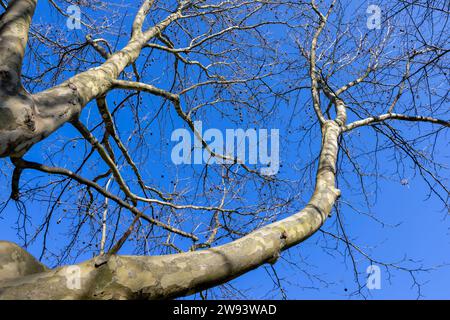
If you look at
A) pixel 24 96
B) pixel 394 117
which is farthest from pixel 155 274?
pixel 394 117

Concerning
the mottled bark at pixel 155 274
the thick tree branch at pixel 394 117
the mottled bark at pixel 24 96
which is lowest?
the mottled bark at pixel 155 274

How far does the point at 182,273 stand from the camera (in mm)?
1316

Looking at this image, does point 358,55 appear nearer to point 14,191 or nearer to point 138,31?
point 138,31

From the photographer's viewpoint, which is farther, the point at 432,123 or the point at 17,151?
the point at 432,123

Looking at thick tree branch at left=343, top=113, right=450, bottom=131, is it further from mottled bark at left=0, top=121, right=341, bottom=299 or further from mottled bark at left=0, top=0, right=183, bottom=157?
mottled bark at left=0, top=0, right=183, bottom=157

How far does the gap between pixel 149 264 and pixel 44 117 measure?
2.95 feet

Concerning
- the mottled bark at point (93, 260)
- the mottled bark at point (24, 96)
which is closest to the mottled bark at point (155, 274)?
the mottled bark at point (93, 260)

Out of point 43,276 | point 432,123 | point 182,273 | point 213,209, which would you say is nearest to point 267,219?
point 213,209

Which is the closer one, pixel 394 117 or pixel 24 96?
pixel 24 96

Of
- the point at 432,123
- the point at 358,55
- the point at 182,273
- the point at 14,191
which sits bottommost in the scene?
the point at 182,273

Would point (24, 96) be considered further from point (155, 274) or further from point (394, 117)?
point (394, 117)

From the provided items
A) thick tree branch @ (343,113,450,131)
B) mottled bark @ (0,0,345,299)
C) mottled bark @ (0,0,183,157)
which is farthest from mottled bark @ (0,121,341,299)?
thick tree branch @ (343,113,450,131)

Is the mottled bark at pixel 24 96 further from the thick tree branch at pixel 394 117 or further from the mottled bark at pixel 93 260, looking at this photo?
the thick tree branch at pixel 394 117
